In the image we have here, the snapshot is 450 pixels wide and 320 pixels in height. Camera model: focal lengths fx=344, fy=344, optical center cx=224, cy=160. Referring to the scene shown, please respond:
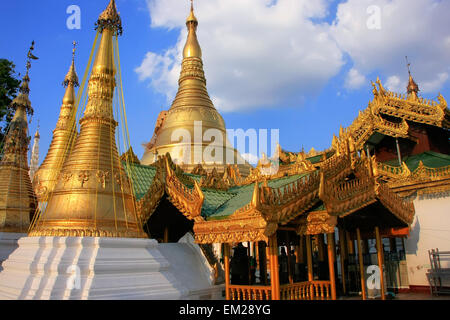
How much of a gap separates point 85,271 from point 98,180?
7.08 ft

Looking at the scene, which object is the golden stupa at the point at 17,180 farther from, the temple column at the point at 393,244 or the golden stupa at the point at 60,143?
the temple column at the point at 393,244

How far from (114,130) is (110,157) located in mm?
886

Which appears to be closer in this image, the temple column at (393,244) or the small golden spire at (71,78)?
the temple column at (393,244)

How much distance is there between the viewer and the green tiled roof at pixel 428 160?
46.5 ft

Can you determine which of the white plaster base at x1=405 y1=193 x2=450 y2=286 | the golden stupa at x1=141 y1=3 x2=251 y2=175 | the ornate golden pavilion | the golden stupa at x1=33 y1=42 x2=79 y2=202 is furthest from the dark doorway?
the golden stupa at x1=141 y1=3 x2=251 y2=175

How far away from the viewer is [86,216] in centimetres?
776

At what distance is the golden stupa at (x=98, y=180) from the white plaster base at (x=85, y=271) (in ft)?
0.81

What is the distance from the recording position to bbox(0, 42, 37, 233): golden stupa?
12.2m

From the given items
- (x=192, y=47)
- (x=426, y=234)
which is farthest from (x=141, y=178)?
(x=192, y=47)

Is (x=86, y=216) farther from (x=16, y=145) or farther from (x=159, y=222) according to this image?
(x=16, y=145)

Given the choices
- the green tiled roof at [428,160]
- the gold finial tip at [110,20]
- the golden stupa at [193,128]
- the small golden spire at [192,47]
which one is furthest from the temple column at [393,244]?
the small golden spire at [192,47]

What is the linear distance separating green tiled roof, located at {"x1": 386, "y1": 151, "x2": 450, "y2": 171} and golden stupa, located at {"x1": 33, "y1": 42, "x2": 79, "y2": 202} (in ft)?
52.1

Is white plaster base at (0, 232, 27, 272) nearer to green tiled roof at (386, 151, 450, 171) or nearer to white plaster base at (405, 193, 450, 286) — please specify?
white plaster base at (405, 193, 450, 286)
